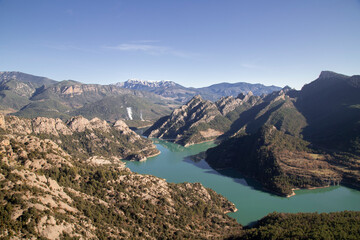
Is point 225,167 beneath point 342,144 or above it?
beneath

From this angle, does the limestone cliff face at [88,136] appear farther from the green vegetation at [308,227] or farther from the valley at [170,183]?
the green vegetation at [308,227]

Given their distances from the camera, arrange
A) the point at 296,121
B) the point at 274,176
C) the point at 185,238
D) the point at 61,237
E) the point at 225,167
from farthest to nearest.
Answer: the point at 296,121, the point at 225,167, the point at 274,176, the point at 185,238, the point at 61,237

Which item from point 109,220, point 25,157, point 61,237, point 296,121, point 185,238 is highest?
point 296,121

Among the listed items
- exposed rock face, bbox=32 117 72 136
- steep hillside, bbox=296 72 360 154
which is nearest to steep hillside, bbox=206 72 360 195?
steep hillside, bbox=296 72 360 154

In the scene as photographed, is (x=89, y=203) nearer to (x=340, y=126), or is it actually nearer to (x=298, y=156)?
(x=298, y=156)

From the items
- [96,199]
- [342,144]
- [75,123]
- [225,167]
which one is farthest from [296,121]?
[96,199]

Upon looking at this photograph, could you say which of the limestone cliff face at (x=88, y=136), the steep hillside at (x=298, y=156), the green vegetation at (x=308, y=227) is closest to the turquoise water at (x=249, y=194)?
the steep hillside at (x=298, y=156)

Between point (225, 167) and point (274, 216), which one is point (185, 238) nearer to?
point (274, 216)
